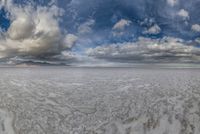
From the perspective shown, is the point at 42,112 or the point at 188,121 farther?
the point at 42,112

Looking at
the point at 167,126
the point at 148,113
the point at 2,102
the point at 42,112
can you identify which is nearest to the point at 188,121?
the point at 167,126

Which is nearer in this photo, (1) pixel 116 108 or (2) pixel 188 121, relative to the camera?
(2) pixel 188 121

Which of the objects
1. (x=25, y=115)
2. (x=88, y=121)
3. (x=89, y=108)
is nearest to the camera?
(x=88, y=121)

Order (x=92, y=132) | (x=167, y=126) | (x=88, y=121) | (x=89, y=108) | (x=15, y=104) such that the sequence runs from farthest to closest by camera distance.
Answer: (x=15, y=104), (x=89, y=108), (x=88, y=121), (x=167, y=126), (x=92, y=132)

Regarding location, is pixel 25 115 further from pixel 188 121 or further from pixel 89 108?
pixel 188 121

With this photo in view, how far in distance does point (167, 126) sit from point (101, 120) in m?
3.42

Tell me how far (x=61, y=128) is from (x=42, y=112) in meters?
2.75

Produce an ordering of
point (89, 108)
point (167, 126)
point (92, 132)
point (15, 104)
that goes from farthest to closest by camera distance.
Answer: point (15, 104) → point (89, 108) → point (167, 126) → point (92, 132)

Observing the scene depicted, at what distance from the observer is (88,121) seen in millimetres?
9406

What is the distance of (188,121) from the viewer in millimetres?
9312

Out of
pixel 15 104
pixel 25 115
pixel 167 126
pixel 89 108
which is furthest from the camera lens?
pixel 15 104

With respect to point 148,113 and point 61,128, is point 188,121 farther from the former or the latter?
point 61,128

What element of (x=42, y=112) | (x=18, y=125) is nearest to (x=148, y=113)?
(x=42, y=112)

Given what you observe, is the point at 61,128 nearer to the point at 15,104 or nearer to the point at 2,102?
the point at 15,104
